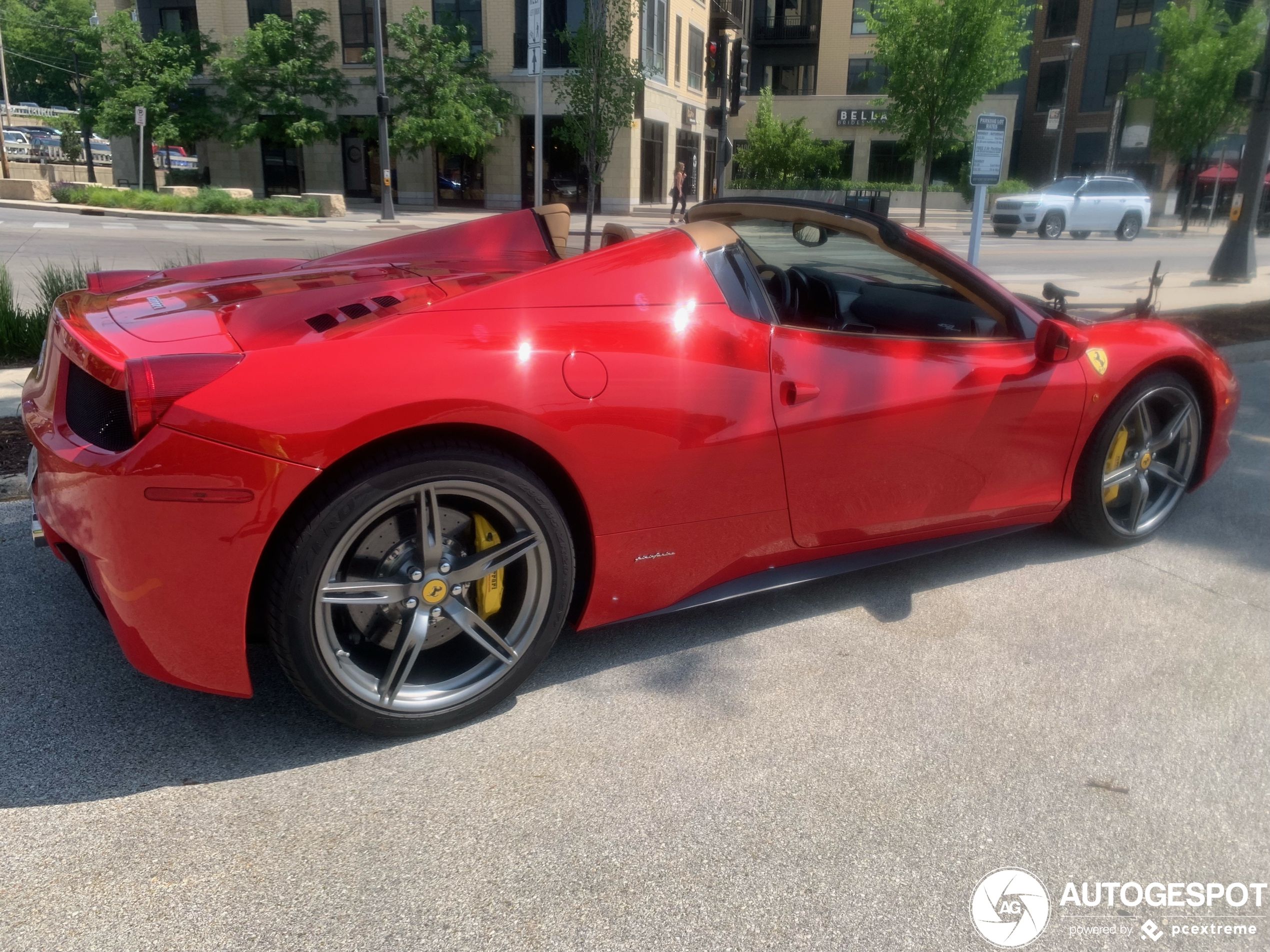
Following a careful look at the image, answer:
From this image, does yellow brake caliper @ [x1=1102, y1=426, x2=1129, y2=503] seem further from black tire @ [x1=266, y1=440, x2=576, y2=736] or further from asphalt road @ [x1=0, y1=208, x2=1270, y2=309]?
asphalt road @ [x1=0, y1=208, x2=1270, y2=309]

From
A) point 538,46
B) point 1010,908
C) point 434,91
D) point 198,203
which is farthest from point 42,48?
point 1010,908

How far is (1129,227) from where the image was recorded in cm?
2834

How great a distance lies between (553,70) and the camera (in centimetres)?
3312

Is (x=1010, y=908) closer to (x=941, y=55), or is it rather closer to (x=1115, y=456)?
(x=1115, y=456)

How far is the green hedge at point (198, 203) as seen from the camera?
25547mm

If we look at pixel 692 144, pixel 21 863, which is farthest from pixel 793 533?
pixel 692 144

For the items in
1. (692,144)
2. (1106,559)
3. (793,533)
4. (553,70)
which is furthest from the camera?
(692,144)

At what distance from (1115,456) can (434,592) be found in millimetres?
2750

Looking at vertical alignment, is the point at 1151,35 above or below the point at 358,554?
above

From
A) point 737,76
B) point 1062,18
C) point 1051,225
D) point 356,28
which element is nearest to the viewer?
point 737,76

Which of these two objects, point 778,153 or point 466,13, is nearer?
point 466,13

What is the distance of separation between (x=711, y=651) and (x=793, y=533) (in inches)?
18.2

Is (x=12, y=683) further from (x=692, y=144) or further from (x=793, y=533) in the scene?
(x=692, y=144)

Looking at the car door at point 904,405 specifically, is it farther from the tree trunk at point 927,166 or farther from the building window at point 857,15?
the building window at point 857,15
